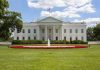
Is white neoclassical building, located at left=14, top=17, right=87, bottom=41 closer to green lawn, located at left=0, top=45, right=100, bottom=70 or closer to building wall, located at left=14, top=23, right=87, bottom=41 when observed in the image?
building wall, located at left=14, top=23, right=87, bottom=41

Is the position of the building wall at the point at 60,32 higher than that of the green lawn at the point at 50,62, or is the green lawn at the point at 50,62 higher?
the building wall at the point at 60,32

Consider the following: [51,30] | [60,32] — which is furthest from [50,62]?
[51,30]

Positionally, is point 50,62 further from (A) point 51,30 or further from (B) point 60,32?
(A) point 51,30

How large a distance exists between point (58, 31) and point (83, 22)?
10308 millimetres

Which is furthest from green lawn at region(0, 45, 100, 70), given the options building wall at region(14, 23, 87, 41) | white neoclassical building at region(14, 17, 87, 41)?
building wall at region(14, 23, 87, 41)

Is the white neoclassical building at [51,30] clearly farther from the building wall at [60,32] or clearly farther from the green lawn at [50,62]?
the green lawn at [50,62]

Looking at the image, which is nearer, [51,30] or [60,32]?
[60,32]

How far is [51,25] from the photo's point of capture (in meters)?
98.6

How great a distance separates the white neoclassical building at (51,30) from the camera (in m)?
98.6

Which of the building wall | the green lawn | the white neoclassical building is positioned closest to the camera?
the green lawn

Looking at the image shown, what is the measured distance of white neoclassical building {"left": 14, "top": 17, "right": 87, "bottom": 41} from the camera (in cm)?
9856

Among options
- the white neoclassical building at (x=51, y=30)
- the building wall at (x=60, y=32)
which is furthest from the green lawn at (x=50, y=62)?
the building wall at (x=60, y=32)

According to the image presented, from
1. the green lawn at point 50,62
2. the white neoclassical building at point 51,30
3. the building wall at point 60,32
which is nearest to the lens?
the green lawn at point 50,62

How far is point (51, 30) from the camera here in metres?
100
